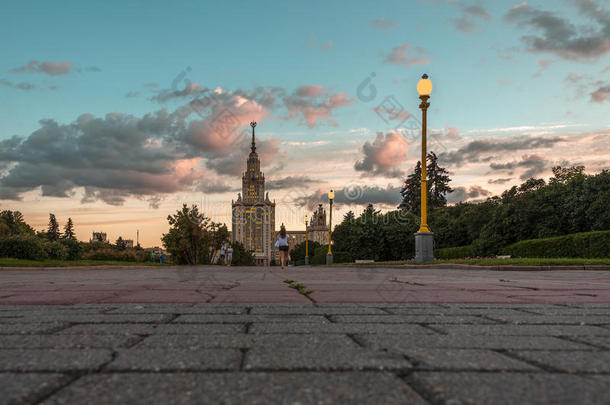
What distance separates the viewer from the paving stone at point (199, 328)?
2.80 metres

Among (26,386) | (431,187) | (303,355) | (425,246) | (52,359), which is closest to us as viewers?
(26,386)

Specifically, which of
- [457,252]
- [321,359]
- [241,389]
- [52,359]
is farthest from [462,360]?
[457,252]

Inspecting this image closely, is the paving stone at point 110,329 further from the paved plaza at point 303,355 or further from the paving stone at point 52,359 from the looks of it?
the paving stone at point 52,359

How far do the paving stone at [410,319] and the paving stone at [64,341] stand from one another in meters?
1.46

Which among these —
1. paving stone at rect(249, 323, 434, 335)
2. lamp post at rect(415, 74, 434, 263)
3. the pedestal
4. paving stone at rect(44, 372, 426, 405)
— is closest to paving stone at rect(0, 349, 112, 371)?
paving stone at rect(44, 372, 426, 405)

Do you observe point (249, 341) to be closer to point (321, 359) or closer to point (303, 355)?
point (303, 355)

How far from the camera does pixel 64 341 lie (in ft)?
8.09

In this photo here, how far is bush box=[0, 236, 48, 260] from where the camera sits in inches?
904

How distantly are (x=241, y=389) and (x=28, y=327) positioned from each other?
6.60 feet

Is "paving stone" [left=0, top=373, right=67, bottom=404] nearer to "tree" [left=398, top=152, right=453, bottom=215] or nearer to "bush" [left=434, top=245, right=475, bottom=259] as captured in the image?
"bush" [left=434, top=245, right=475, bottom=259]

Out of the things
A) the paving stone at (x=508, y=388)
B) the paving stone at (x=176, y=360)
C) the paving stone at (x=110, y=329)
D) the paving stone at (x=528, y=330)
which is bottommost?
the paving stone at (x=528, y=330)

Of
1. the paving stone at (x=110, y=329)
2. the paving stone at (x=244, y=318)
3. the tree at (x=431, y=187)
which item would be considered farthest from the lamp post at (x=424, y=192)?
the tree at (x=431, y=187)

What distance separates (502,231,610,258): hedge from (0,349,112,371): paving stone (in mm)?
22744

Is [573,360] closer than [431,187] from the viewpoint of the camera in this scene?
Yes
